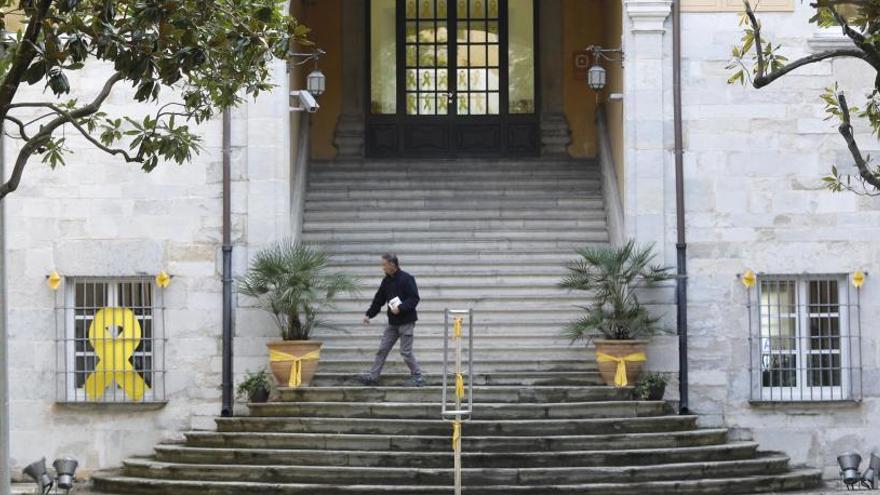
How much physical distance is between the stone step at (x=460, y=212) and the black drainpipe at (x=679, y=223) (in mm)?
2149

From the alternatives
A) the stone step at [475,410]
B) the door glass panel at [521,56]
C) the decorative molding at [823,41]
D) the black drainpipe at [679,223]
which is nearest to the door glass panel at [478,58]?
the door glass panel at [521,56]

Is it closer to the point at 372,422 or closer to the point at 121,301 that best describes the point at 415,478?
the point at 372,422

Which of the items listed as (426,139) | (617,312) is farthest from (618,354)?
(426,139)

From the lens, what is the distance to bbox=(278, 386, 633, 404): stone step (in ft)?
64.2

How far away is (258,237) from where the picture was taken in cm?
2080

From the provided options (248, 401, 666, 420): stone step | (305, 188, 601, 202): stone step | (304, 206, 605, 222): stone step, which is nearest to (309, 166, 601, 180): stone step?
(305, 188, 601, 202): stone step

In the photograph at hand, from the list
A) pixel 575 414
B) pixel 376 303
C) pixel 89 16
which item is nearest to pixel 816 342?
pixel 575 414

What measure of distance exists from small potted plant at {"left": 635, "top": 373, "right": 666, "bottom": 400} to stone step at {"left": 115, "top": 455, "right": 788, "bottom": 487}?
1.27 metres

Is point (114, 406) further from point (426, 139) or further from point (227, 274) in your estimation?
point (426, 139)

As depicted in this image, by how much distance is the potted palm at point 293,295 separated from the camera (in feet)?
65.1

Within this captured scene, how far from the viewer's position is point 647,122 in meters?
21.0

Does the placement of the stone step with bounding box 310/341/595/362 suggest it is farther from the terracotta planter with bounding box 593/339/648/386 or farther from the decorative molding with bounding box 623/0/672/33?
the decorative molding with bounding box 623/0/672/33

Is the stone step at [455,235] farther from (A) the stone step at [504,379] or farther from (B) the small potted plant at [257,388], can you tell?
(B) the small potted plant at [257,388]

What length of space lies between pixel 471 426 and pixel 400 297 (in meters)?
1.59
